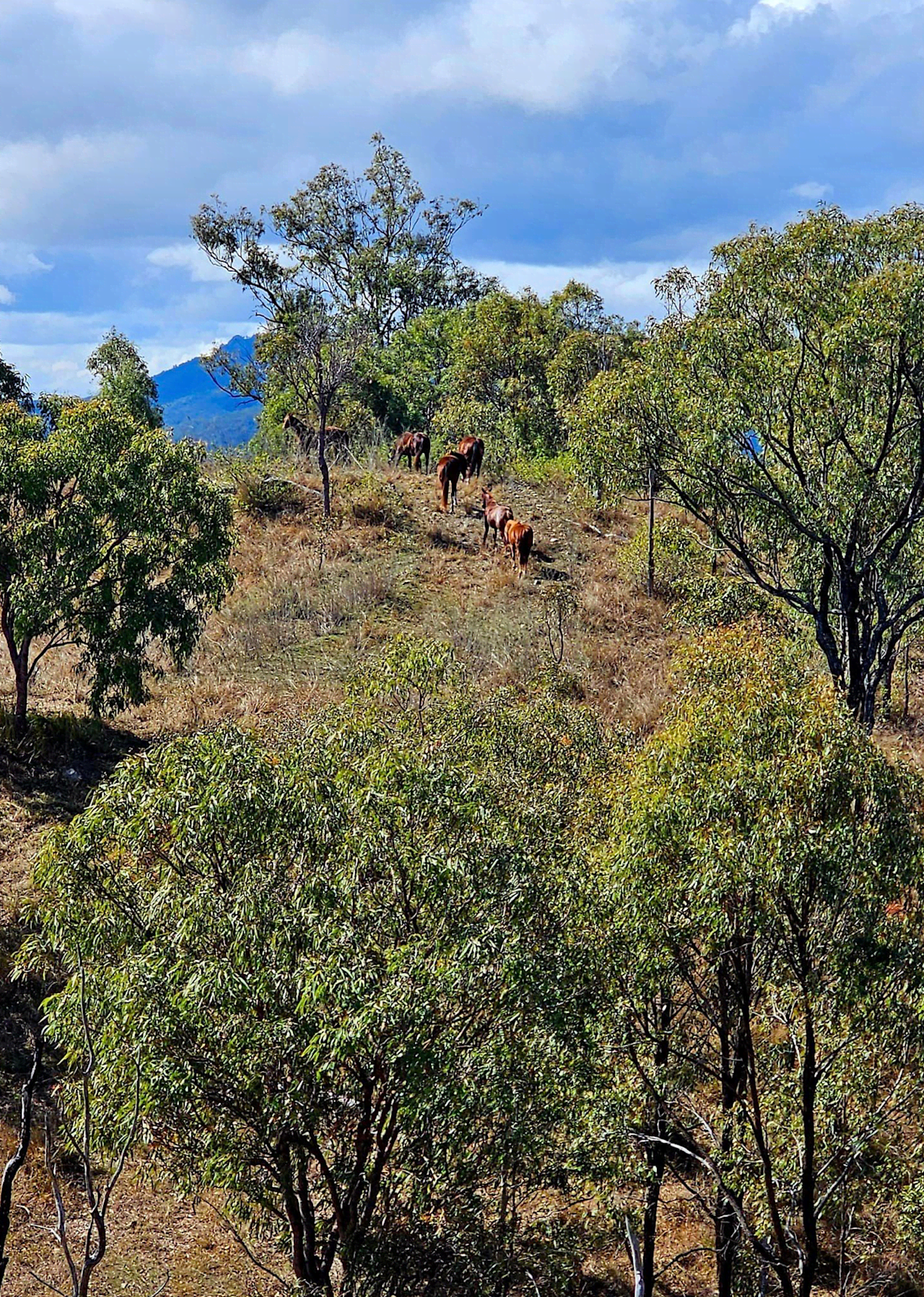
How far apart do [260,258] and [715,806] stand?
3450 cm

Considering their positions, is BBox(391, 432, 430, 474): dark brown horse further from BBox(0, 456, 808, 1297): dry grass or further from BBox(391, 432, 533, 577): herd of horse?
BBox(0, 456, 808, 1297): dry grass

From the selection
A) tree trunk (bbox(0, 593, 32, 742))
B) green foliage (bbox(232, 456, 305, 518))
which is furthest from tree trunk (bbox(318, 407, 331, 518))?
tree trunk (bbox(0, 593, 32, 742))

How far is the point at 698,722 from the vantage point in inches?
394

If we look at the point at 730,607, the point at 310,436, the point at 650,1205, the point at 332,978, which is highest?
the point at 310,436

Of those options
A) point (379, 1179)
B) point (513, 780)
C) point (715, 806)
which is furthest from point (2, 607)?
point (715, 806)

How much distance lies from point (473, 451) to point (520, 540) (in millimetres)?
7563

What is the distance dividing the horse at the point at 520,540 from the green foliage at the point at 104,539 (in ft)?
34.2

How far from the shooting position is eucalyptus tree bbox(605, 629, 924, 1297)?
9469mm

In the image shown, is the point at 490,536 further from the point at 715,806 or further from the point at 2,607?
the point at 715,806

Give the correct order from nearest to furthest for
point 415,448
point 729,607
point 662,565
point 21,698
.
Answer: point 21,698, point 729,607, point 662,565, point 415,448

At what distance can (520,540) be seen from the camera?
104 ft

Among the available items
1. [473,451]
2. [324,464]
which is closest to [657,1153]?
[324,464]

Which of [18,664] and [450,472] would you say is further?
[450,472]

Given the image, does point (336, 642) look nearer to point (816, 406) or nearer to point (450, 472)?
point (450, 472)
